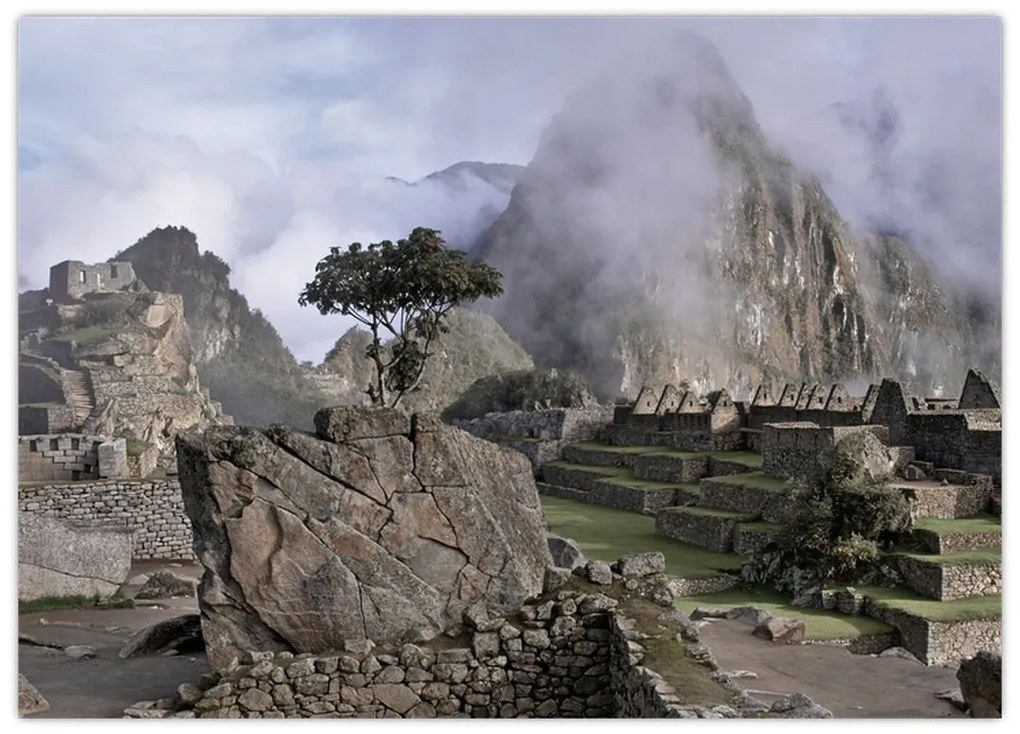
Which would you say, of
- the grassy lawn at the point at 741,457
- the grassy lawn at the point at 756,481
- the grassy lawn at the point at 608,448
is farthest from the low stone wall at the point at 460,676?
the grassy lawn at the point at 608,448

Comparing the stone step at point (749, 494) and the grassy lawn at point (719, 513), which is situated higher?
the stone step at point (749, 494)

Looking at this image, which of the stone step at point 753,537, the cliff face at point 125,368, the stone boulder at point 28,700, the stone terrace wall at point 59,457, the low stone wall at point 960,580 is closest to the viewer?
the stone boulder at point 28,700

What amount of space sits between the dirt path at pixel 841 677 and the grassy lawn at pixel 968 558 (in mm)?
4315

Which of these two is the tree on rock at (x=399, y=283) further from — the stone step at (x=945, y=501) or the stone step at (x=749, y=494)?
the stone step at (x=749, y=494)

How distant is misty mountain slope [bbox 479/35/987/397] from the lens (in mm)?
21297

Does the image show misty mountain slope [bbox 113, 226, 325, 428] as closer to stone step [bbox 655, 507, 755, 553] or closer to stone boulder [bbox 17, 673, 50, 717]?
stone step [bbox 655, 507, 755, 553]

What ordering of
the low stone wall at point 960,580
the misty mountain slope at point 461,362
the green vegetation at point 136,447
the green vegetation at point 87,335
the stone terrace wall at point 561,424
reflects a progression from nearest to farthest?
the low stone wall at point 960,580 < the green vegetation at point 136,447 < the green vegetation at point 87,335 < the misty mountain slope at point 461,362 < the stone terrace wall at point 561,424

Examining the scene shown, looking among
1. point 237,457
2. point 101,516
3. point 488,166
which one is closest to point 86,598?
point 101,516

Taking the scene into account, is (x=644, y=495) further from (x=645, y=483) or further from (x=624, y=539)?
(x=624, y=539)

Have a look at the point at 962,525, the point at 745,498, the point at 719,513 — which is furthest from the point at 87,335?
the point at 962,525

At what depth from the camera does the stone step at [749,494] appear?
25.9m

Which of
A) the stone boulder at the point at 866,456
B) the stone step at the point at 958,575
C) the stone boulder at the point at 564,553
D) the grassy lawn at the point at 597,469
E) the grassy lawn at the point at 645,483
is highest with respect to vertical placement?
the stone boulder at the point at 866,456

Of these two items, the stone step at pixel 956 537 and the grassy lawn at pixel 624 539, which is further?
the grassy lawn at pixel 624 539

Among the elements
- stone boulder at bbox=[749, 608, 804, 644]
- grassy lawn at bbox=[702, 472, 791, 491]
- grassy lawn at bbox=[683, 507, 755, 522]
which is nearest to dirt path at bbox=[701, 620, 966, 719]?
stone boulder at bbox=[749, 608, 804, 644]
